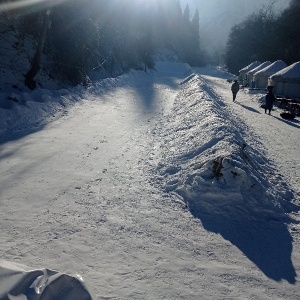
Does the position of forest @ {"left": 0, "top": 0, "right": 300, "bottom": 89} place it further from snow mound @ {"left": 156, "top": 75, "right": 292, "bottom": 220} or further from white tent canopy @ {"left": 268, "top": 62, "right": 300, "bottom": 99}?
white tent canopy @ {"left": 268, "top": 62, "right": 300, "bottom": 99}

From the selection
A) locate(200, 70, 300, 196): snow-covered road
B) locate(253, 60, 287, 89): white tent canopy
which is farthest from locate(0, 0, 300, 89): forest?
locate(253, 60, 287, 89): white tent canopy

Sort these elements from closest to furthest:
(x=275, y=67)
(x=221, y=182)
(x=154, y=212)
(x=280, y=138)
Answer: (x=154, y=212) → (x=221, y=182) → (x=280, y=138) → (x=275, y=67)

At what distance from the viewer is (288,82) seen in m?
22.6

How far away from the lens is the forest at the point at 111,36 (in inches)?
689

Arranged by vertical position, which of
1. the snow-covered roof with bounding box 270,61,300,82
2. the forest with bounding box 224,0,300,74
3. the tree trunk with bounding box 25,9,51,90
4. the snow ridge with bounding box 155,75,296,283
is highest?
the tree trunk with bounding box 25,9,51,90

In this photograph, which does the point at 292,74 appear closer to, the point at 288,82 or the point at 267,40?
the point at 288,82

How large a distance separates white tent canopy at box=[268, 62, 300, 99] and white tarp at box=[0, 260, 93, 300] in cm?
2287

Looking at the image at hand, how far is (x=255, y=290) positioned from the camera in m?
3.47

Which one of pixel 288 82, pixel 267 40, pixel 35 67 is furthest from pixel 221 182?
pixel 267 40

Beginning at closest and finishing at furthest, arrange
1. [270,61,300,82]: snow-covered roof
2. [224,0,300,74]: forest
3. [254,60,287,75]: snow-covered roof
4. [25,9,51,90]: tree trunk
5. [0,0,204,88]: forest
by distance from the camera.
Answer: [25,9,51,90]: tree trunk < [0,0,204,88]: forest < [270,61,300,82]: snow-covered roof < [254,60,287,75]: snow-covered roof < [224,0,300,74]: forest

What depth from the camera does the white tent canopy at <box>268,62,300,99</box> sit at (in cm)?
2181

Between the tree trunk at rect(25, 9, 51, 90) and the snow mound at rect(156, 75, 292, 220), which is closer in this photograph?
the snow mound at rect(156, 75, 292, 220)

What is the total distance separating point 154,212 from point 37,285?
2.63 metres

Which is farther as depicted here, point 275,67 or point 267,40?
point 267,40
